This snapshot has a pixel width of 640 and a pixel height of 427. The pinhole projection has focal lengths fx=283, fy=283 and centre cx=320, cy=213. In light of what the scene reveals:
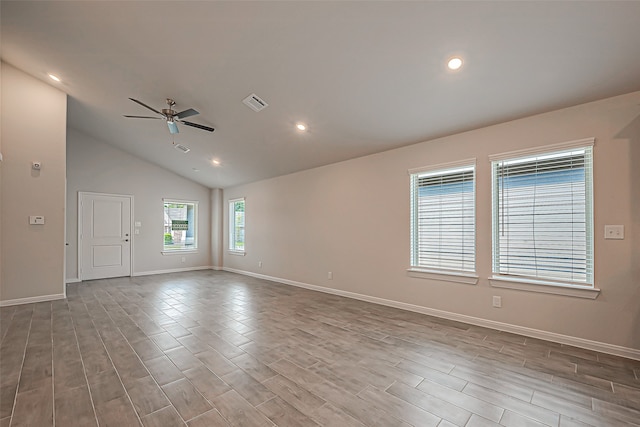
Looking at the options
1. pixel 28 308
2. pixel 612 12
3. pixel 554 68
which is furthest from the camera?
pixel 28 308

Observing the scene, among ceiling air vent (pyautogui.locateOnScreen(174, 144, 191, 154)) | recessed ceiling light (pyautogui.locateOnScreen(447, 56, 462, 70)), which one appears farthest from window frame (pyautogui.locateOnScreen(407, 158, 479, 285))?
ceiling air vent (pyautogui.locateOnScreen(174, 144, 191, 154))

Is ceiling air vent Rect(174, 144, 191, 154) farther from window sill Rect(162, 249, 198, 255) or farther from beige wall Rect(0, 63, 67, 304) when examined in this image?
window sill Rect(162, 249, 198, 255)

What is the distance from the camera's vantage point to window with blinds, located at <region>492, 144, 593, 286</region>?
308 centimetres

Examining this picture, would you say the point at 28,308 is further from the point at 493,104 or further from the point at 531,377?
the point at 493,104

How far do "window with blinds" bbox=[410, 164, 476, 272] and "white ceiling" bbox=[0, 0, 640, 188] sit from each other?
0.65m

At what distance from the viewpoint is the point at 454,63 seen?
2.75 metres

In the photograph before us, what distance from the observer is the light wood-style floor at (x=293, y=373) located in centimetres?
192

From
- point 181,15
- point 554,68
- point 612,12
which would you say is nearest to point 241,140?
point 181,15

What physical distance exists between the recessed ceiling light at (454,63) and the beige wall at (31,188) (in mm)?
6150

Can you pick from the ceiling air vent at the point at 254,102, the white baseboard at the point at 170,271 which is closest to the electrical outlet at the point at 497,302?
the ceiling air vent at the point at 254,102

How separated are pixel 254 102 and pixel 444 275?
362 cm

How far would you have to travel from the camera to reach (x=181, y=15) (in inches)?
109

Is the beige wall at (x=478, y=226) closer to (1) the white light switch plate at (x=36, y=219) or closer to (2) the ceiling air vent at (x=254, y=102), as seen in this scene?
(2) the ceiling air vent at (x=254, y=102)

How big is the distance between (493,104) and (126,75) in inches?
189
